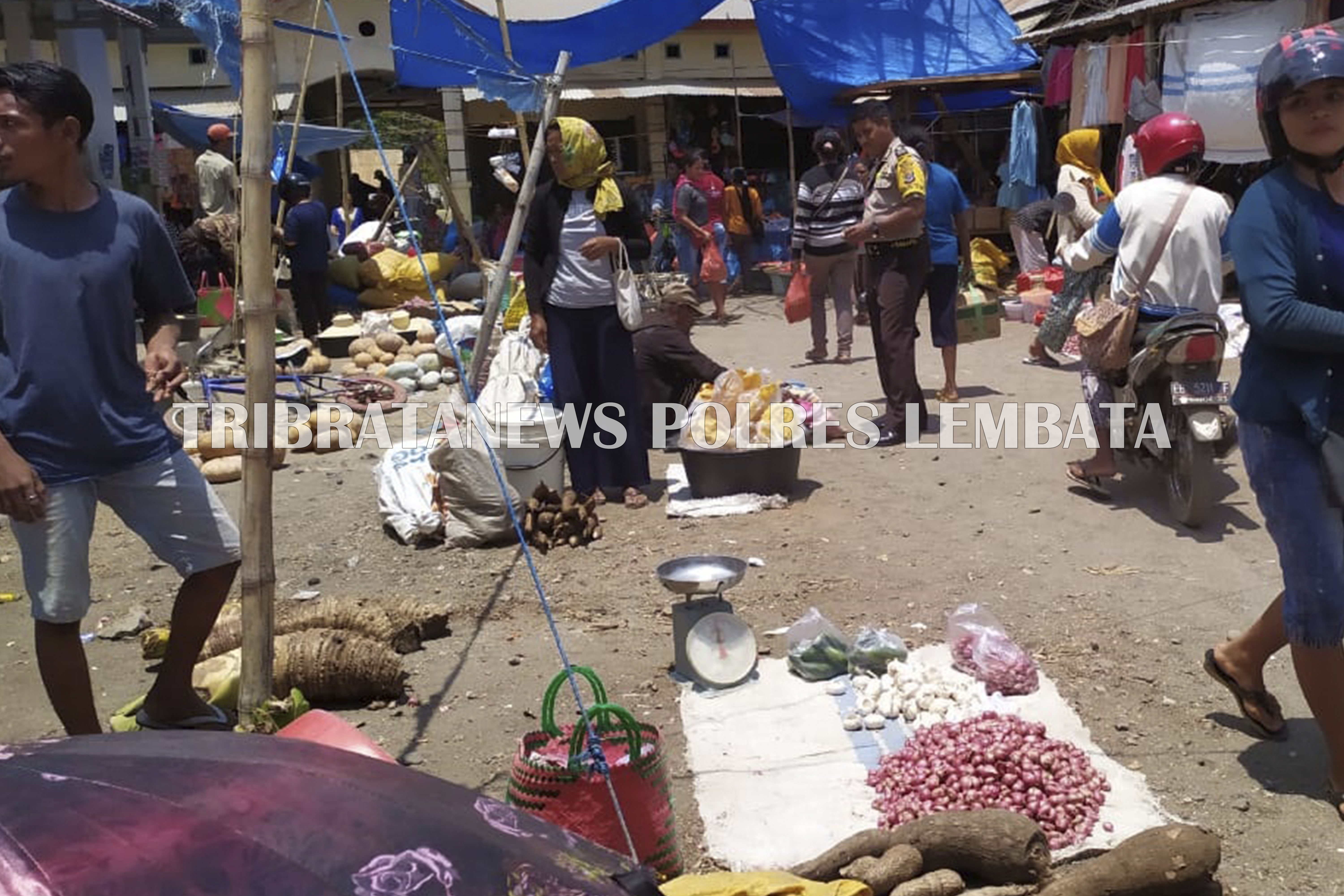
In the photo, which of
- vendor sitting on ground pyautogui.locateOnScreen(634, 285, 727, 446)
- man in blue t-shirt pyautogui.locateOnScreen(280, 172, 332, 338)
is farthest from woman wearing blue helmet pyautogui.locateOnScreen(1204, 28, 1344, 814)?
man in blue t-shirt pyautogui.locateOnScreen(280, 172, 332, 338)

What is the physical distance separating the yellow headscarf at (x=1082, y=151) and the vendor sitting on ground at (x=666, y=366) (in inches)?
135

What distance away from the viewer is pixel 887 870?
2.94 metres

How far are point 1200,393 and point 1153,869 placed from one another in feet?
11.2

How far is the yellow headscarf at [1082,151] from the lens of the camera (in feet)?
30.2

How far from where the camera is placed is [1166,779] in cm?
358

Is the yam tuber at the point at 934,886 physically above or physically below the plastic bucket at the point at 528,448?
below

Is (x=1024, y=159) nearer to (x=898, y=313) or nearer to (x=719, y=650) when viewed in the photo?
(x=898, y=313)

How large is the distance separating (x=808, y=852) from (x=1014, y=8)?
641 inches

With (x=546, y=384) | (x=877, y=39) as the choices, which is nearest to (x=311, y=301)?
(x=546, y=384)

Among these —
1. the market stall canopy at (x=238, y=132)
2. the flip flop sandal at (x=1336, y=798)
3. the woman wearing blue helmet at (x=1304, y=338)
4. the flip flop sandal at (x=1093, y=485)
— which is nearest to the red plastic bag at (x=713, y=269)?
the market stall canopy at (x=238, y=132)

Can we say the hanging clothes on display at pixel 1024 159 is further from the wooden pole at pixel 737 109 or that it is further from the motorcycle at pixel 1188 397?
the motorcycle at pixel 1188 397

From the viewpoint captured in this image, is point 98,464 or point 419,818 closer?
point 419,818

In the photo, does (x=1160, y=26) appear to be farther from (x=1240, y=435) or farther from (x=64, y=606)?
(x=64, y=606)

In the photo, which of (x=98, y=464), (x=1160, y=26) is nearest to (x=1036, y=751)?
(x=98, y=464)
